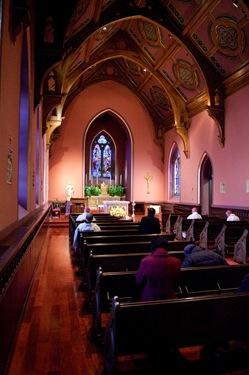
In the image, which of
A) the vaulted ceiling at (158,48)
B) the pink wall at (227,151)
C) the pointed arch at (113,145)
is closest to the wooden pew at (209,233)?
the pink wall at (227,151)

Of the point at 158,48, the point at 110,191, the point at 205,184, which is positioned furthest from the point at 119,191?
the point at 158,48

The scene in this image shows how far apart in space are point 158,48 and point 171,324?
43.9ft

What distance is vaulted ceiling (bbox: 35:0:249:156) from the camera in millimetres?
6980

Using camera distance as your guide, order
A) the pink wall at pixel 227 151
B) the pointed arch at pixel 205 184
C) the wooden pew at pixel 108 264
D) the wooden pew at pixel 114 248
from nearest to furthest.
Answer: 1. the wooden pew at pixel 108 264
2. the wooden pew at pixel 114 248
3. the pink wall at pixel 227 151
4. the pointed arch at pixel 205 184

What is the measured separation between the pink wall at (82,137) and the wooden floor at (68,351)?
1280 centimetres

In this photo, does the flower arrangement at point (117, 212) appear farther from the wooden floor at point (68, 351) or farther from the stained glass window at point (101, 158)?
the wooden floor at point (68, 351)

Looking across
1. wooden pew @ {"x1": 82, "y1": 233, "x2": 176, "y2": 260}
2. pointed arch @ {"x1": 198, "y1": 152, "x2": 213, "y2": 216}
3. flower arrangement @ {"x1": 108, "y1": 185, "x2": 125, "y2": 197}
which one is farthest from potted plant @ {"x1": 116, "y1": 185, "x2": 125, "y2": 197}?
wooden pew @ {"x1": 82, "y1": 233, "x2": 176, "y2": 260}

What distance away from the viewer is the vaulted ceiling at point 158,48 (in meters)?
6.98

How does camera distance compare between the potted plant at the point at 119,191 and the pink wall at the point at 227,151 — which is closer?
the pink wall at the point at 227,151

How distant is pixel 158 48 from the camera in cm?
1320

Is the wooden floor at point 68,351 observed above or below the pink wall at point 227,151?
below

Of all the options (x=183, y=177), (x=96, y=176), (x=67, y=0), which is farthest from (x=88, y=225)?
(x=96, y=176)

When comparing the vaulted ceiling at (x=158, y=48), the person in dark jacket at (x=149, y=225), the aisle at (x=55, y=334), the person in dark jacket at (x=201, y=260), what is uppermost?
the vaulted ceiling at (x=158, y=48)

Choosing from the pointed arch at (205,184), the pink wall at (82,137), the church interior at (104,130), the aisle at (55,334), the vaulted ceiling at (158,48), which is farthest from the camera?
the pink wall at (82,137)
